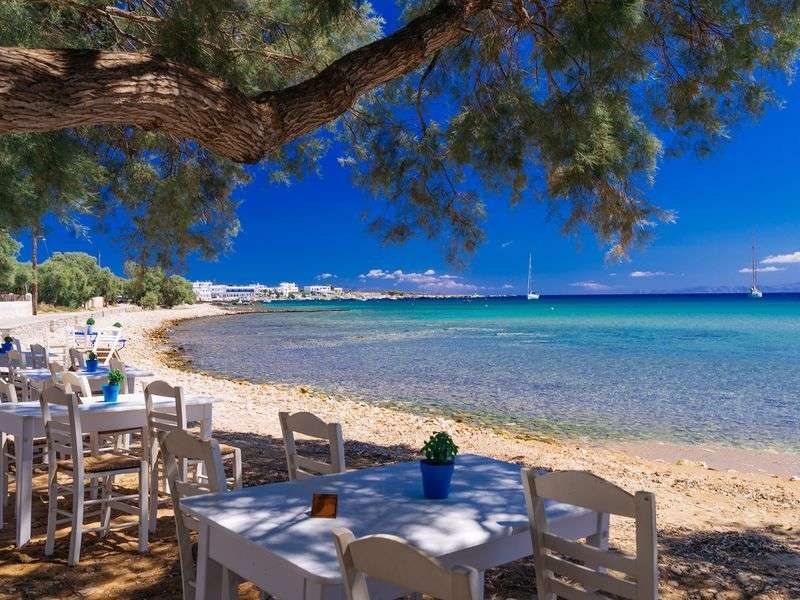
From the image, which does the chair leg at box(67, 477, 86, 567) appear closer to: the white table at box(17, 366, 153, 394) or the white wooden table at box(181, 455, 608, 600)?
the white wooden table at box(181, 455, 608, 600)

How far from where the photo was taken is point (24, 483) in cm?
370

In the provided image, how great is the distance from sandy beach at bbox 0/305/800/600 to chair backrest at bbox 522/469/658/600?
4.16 feet

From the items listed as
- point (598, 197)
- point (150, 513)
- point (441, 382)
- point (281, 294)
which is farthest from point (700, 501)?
point (281, 294)

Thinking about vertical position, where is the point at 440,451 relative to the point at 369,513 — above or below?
above

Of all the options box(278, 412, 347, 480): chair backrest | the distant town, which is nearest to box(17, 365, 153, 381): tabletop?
box(278, 412, 347, 480): chair backrest

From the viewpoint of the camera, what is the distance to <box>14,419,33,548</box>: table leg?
3684 millimetres

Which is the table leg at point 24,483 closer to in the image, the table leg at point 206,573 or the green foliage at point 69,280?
the table leg at point 206,573

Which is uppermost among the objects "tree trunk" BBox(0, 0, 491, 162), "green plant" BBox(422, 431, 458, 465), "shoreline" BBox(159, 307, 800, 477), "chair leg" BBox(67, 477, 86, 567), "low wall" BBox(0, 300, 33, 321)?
"tree trunk" BBox(0, 0, 491, 162)

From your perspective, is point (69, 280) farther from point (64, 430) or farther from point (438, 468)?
point (438, 468)

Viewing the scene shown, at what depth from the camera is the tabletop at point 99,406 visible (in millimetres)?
3969

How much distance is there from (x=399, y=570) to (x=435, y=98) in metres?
4.90

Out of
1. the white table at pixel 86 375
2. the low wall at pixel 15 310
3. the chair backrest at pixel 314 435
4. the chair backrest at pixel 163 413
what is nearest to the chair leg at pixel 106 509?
the chair backrest at pixel 163 413

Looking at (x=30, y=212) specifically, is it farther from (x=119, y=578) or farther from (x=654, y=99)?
(x=654, y=99)

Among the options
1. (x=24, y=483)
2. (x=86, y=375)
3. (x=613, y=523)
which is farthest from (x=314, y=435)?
(x=86, y=375)
